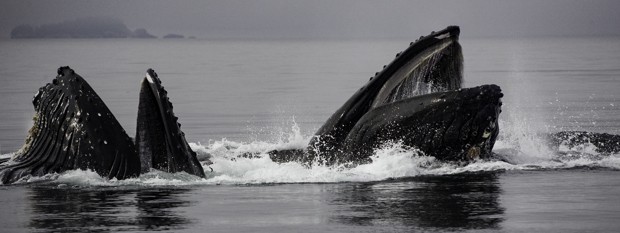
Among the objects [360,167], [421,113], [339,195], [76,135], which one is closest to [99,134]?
[76,135]

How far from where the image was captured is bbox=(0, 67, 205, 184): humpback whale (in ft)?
44.1

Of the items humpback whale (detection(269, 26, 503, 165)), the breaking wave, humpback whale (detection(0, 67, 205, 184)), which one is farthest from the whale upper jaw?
humpback whale (detection(0, 67, 205, 184))

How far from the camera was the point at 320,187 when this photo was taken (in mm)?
14008

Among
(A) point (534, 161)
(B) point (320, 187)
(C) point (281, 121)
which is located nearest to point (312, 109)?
(C) point (281, 121)

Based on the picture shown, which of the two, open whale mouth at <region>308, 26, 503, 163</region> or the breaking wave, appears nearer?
the breaking wave

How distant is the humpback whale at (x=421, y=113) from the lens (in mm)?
14234

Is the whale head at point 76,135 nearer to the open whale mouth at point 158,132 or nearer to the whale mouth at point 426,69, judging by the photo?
the open whale mouth at point 158,132

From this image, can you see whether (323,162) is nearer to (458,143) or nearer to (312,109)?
(458,143)

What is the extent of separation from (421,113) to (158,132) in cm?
274

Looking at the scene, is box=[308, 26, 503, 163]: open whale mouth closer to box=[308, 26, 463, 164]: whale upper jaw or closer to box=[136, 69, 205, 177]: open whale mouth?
box=[308, 26, 463, 164]: whale upper jaw

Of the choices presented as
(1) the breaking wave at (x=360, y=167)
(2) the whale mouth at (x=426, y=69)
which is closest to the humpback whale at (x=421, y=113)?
(2) the whale mouth at (x=426, y=69)

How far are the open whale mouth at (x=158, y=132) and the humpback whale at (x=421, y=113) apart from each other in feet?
6.20

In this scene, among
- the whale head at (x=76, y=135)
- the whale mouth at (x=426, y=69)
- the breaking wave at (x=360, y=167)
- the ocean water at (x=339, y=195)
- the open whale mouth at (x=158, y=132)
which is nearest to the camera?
the ocean water at (x=339, y=195)

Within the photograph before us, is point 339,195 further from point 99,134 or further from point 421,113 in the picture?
point 99,134
